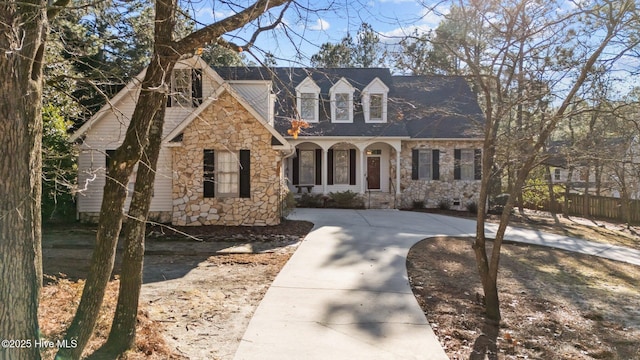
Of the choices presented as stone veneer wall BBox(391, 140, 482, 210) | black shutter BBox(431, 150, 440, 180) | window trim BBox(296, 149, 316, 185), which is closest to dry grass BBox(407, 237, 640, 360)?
stone veneer wall BBox(391, 140, 482, 210)

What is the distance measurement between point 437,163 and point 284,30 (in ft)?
51.9

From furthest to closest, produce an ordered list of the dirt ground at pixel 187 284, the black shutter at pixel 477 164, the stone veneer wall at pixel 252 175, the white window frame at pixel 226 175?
1. the black shutter at pixel 477 164
2. the white window frame at pixel 226 175
3. the stone veneer wall at pixel 252 175
4. the dirt ground at pixel 187 284

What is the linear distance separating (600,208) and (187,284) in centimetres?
2144

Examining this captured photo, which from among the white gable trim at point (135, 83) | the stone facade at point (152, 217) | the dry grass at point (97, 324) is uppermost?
the white gable trim at point (135, 83)

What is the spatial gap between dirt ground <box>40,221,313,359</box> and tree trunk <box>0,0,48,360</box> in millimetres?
1218

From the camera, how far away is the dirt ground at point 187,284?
4262 mm

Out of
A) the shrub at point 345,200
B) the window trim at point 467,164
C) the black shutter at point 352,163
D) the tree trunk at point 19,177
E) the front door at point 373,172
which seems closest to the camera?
the tree trunk at point 19,177

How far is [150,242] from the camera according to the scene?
1041 centimetres

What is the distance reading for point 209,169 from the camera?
1239cm

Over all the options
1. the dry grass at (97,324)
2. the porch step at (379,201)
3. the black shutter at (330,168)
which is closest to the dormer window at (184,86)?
the dry grass at (97,324)

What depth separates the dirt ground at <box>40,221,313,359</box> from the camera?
4262mm

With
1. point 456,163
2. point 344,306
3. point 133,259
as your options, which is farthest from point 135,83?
point 456,163

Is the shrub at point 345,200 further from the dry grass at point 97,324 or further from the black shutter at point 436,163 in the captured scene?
the dry grass at point 97,324

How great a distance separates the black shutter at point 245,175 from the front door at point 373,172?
28.1ft
